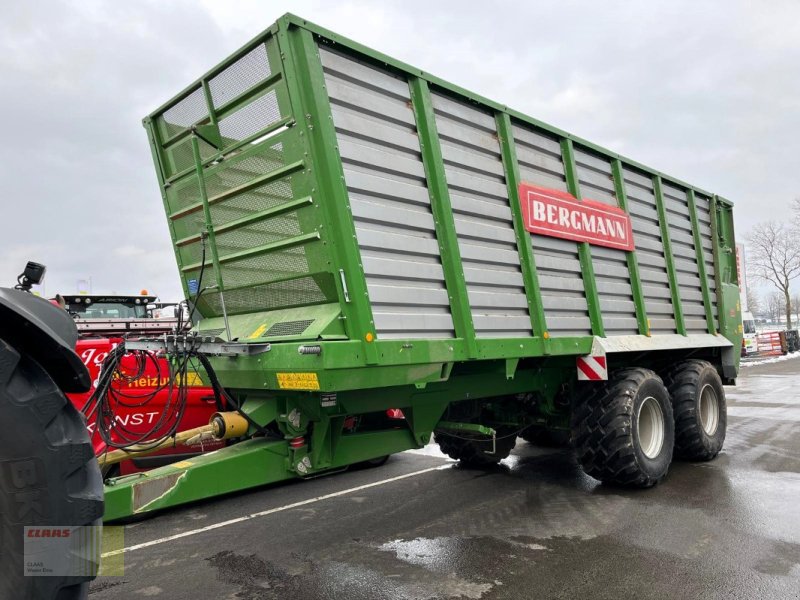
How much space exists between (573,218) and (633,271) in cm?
115

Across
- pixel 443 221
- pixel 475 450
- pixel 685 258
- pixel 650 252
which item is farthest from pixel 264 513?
pixel 685 258

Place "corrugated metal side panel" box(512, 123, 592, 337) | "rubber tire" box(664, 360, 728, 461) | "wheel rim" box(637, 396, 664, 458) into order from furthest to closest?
1. "rubber tire" box(664, 360, 728, 461)
2. "wheel rim" box(637, 396, 664, 458)
3. "corrugated metal side panel" box(512, 123, 592, 337)

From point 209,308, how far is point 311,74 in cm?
238

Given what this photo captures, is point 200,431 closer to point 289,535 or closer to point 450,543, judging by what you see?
point 289,535

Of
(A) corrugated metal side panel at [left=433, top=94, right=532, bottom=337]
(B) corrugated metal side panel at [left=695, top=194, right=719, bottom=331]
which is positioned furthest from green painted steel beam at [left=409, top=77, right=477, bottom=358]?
(B) corrugated metal side panel at [left=695, top=194, right=719, bottom=331]

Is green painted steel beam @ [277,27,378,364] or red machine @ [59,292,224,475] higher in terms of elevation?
green painted steel beam @ [277,27,378,364]

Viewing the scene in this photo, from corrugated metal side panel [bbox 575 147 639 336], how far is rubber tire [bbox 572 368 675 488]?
54 centimetres

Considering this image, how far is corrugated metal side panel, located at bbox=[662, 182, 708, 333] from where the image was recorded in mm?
6738

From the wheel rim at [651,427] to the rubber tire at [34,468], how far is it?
5239 mm

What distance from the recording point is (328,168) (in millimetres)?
3342

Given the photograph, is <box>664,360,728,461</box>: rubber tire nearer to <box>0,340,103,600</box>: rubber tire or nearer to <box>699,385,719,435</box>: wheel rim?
<box>699,385,719,435</box>: wheel rim

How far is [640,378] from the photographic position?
5.65m

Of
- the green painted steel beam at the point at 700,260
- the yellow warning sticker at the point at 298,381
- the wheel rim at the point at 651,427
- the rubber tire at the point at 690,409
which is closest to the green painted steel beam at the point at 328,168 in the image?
the yellow warning sticker at the point at 298,381

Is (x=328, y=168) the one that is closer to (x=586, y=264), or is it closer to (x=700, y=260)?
(x=586, y=264)
